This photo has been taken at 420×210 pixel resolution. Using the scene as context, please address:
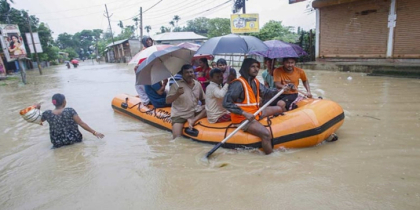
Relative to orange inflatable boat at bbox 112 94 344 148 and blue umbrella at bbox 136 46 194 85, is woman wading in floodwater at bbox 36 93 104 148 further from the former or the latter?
orange inflatable boat at bbox 112 94 344 148

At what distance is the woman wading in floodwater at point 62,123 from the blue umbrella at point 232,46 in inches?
89.9

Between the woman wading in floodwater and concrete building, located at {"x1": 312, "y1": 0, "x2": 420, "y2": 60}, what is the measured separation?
11.3 metres

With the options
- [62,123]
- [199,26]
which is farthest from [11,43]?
[199,26]

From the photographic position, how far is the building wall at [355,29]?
35.4ft

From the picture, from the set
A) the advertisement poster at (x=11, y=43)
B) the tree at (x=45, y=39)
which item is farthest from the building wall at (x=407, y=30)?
the tree at (x=45, y=39)

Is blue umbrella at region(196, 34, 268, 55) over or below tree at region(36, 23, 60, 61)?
below

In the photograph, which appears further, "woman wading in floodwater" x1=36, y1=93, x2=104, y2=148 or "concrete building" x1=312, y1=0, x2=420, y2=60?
"concrete building" x1=312, y1=0, x2=420, y2=60

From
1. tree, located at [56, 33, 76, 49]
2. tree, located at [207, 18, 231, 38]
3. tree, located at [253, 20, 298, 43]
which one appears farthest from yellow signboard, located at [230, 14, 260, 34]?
tree, located at [56, 33, 76, 49]

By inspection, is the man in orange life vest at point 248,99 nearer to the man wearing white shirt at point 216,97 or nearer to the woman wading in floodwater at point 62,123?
the man wearing white shirt at point 216,97

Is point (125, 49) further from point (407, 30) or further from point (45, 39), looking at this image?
point (407, 30)

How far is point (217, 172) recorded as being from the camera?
3355 millimetres

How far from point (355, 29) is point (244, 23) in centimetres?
726

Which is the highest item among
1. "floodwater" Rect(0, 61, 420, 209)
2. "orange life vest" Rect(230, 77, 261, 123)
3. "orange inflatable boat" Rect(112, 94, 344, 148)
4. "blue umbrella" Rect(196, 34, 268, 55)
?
"blue umbrella" Rect(196, 34, 268, 55)

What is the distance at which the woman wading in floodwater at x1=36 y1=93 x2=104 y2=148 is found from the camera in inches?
163
